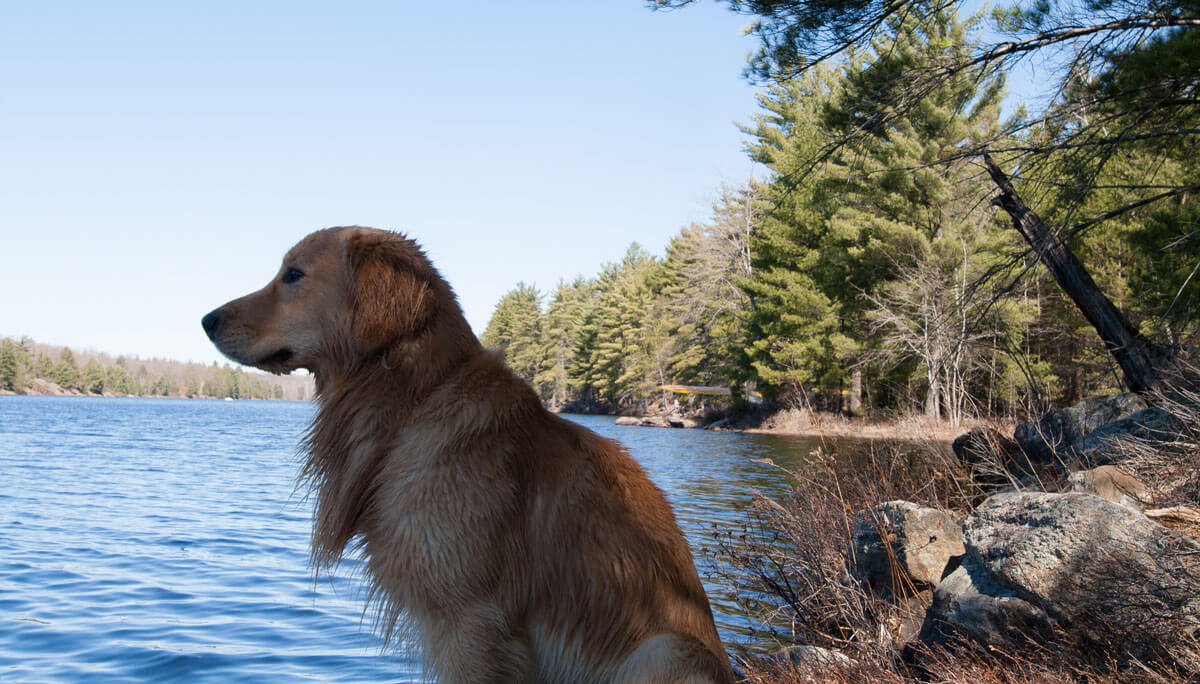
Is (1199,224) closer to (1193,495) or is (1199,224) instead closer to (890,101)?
(890,101)

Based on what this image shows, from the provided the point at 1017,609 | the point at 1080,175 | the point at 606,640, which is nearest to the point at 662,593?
the point at 606,640

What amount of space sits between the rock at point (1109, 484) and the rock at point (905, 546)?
3.25 ft

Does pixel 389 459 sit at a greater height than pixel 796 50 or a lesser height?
lesser

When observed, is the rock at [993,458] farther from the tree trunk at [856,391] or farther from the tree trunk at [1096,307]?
the tree trunk at [856,391]

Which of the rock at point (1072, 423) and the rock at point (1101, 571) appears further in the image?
the rock at point (1072, 423)

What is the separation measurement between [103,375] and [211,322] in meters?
179

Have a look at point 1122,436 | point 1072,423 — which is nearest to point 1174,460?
point 1122,436

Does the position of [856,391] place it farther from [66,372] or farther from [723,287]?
[66,372]

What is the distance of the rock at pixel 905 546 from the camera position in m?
6.88

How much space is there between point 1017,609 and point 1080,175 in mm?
5791

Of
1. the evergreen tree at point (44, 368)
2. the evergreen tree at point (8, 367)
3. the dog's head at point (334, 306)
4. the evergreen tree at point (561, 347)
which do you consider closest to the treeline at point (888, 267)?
the dog's head at point (334, 306)

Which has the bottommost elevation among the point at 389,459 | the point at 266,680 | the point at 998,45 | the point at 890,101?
the point at 266,680

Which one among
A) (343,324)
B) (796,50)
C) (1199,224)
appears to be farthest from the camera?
(1199,224)

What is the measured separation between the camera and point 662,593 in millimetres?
3305
